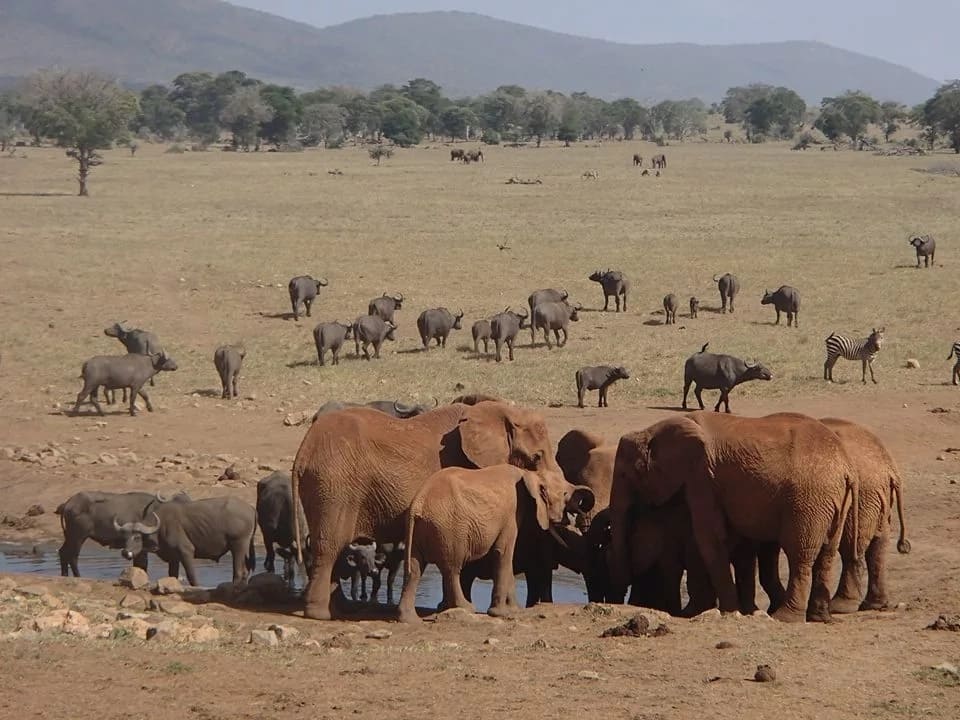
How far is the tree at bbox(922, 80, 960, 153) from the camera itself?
87000 millimetres

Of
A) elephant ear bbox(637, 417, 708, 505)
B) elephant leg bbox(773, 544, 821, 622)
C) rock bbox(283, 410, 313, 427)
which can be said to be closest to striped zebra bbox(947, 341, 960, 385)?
rock bbox(283, 410, 313, 427)

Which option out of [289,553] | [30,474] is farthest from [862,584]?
[30,474]

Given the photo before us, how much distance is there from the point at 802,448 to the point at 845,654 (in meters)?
2.23

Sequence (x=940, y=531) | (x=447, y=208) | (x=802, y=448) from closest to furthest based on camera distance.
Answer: (x=802, y=448), (x=940, y=531), (x=447, y=208)

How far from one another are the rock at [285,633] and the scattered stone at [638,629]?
7.36ft

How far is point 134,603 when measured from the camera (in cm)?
1205

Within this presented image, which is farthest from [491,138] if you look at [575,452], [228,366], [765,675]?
[765,675]

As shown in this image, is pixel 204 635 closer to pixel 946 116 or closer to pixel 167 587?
pixel 167 587

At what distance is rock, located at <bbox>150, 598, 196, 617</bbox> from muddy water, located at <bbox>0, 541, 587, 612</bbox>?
280 centimetres

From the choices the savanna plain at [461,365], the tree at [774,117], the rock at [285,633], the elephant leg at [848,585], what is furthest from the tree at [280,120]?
the rock at [285,633]

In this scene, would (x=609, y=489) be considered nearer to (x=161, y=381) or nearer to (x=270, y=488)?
(x=270, y=488)

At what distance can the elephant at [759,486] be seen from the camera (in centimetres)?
1181

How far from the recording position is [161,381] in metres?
24.0

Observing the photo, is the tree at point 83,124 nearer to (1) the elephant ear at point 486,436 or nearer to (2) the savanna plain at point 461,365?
(2) the savanna plain at point 461,365
